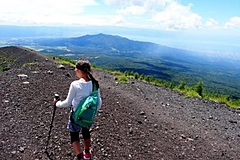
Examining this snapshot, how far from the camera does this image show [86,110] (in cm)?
605

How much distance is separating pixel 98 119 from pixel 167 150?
2514 mm

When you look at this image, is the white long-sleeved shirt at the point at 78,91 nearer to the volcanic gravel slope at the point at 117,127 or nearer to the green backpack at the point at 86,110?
the green backpack at the point at 86,110

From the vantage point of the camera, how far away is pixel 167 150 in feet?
29.7

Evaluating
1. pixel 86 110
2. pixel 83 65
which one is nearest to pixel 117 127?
pixel 86 110

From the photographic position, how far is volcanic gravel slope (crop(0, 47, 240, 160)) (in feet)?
26.6

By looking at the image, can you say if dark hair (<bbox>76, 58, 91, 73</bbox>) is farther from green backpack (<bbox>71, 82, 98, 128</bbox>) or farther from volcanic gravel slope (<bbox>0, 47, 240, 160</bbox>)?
volcanic gravel slope (<bbox>0, 47, 240, 160</bbox>)

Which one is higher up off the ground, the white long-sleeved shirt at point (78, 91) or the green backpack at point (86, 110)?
the white long-sleeved shirt at point (78, 91)

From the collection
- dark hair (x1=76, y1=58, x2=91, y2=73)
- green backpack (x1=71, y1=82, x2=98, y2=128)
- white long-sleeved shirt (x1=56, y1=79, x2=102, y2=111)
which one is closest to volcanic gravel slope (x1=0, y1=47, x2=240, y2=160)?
green backpack (x1=71, y1=82, x2=98, y2=128)

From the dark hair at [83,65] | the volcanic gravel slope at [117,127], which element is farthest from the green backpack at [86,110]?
→ the volcanic gravel slope at [117,127]

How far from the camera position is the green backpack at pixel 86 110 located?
6047 millimetres

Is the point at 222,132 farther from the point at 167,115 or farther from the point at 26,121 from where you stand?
the point at 26,121

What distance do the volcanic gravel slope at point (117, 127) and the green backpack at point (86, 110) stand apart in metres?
1.84

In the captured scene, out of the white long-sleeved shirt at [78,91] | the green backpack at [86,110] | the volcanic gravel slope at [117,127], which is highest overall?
the white long-sleeved shirt at [78,91]

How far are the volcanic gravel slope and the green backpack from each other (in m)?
1.84
